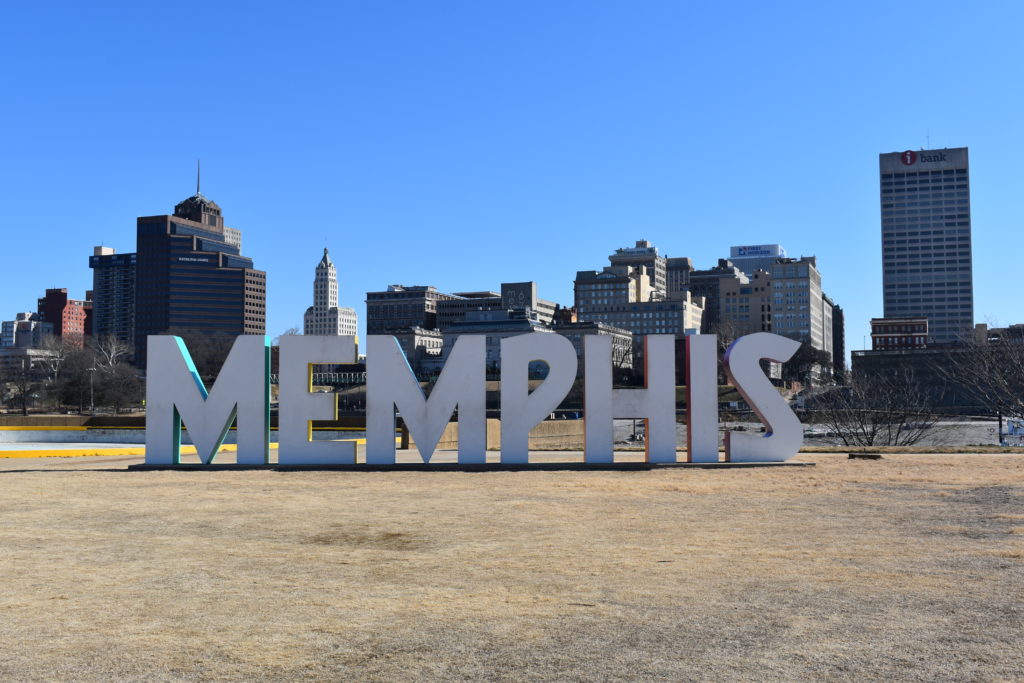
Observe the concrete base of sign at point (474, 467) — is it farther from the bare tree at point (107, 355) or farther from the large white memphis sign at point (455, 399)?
the bare tree at point (107, 355)

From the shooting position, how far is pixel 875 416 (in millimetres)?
50719

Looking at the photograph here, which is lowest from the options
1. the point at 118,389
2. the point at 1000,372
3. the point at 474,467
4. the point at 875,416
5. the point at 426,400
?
the point at 474,467

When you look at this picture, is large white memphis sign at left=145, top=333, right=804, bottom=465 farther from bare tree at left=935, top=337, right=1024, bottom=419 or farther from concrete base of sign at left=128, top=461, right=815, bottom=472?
bare tree at left=935, top=337, right=1024, bottom=419

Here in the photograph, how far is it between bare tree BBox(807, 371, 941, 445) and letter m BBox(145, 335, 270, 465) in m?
29.1

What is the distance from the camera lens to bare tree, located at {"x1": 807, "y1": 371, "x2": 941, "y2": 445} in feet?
170

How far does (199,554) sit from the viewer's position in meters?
14.1

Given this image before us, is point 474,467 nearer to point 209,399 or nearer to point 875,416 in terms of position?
point 209,399

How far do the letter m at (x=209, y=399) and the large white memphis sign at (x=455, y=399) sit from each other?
0.10 ft

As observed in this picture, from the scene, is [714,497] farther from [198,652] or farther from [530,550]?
[198,652]

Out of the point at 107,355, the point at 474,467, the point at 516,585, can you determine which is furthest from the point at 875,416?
the point at 107,355

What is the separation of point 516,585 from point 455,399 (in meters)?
17.4

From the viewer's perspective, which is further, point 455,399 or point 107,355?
point 107,355

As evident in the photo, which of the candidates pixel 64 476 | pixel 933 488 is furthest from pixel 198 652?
pixel 64 476

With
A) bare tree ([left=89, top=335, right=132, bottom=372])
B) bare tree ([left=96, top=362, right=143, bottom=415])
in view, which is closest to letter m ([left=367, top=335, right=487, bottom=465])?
bare tree ([left=96, top=362, right=143, bottom=415])
